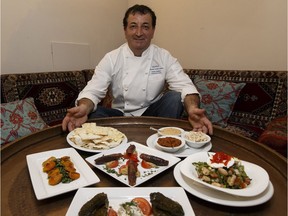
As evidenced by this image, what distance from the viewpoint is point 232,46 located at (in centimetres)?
235

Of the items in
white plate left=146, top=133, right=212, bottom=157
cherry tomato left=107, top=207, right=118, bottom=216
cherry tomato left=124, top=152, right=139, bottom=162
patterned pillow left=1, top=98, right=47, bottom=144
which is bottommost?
patterned pillow left=1, top=98, right=47, bottom=144

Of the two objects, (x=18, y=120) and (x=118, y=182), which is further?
(x=18, y=120)

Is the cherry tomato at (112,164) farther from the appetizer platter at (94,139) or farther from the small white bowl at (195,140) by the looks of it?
the small white bowl at (195,140)

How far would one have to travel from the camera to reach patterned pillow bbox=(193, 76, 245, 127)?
201 centimetres

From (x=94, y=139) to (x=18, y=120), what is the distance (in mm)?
992

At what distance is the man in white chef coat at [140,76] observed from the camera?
183 centimetres

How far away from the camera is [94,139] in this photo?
3.31 feet

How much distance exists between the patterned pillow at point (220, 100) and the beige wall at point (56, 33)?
1.62 metres

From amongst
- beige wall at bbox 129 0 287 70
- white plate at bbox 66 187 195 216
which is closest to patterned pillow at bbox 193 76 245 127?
beige wall at bbox 129 0 287 70

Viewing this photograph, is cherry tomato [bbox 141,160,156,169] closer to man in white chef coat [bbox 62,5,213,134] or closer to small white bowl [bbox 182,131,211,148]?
small white bowl [bbox 182,131,211,148]

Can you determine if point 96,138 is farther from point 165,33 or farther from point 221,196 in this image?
point 165,33

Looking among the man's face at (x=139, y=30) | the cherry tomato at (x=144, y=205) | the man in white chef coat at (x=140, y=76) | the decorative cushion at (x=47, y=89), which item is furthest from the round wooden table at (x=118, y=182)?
the decorative cushion at (x=47, y=89)

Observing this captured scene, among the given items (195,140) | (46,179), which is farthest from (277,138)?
(46,179)

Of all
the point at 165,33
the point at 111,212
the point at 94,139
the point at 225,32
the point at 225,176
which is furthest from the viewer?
the point at 165,33
